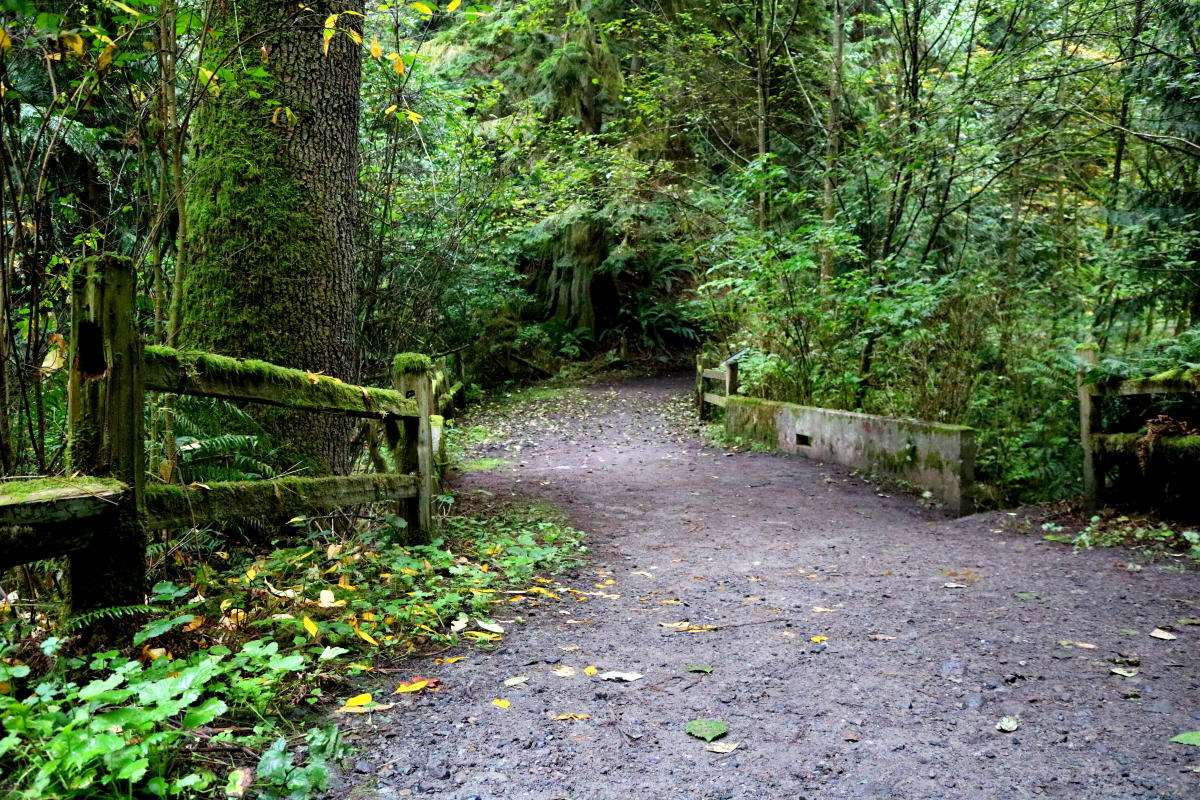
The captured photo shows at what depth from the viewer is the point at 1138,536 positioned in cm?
581

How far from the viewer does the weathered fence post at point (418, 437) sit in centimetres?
490

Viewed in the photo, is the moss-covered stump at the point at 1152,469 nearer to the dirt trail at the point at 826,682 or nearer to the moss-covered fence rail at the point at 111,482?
the dirt trail at the point at 826,682

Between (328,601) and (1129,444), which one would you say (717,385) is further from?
(328,601)

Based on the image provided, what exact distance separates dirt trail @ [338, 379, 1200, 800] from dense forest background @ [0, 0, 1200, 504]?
1925mm

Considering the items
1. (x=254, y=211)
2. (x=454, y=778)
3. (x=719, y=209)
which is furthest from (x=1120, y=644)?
(x=719, y=209)

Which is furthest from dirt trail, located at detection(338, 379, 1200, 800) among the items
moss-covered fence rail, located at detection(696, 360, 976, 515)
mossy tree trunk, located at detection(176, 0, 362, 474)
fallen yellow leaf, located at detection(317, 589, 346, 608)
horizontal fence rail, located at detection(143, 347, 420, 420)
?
mossy tree trunk, located at detection(176, 0, 362, 474)

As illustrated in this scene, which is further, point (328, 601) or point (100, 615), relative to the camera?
point (328, 601)

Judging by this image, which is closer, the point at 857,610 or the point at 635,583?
the point at 857,610

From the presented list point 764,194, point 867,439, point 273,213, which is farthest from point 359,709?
point 764,194

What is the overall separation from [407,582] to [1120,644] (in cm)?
370

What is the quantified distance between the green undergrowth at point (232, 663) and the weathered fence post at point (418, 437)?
0.23 metres

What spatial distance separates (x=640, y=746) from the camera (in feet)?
8.48

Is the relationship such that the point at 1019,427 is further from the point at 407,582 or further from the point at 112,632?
the point at 112,632

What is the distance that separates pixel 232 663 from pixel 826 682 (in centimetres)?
239
